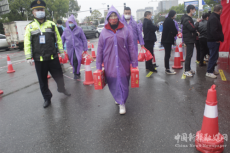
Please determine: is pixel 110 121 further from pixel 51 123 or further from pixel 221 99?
pixel 221 99

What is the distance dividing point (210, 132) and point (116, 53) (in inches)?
76.3

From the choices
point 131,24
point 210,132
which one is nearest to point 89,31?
point 131,24

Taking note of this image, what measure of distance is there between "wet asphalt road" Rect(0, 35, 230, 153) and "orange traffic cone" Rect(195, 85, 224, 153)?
6.4 inches

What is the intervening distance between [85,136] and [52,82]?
3832 millimetres

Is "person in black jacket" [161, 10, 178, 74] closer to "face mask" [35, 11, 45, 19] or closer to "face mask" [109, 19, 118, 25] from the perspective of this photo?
"face mask" [109, 19, 118, 25]

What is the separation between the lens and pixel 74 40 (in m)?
6.20

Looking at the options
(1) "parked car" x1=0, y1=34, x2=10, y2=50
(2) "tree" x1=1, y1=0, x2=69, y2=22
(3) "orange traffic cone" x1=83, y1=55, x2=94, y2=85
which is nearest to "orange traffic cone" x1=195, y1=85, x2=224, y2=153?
(3) "orange traffic cone" x1=83, y1=55, x2=94, y2=85

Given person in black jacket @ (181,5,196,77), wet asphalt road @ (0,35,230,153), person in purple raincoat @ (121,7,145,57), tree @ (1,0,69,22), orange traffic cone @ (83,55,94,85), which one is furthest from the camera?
tree @ (1,0,69,22)

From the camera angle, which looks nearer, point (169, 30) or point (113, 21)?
point (113, 21)

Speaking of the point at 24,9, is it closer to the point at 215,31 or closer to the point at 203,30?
the point at 203,30

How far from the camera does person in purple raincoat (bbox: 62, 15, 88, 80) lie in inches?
Result: 242

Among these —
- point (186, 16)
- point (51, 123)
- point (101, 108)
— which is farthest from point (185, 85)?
point (51, 123)

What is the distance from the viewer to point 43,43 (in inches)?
159

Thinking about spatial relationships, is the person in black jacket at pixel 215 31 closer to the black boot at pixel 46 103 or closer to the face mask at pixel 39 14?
the face mask at pixel 39 14
